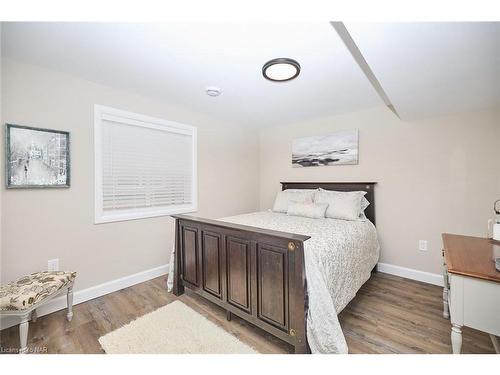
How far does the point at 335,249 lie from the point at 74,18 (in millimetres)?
2035

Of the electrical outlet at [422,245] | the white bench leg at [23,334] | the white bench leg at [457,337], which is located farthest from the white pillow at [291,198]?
the white bench leg at [23,334]

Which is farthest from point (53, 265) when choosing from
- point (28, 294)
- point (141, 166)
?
point (141, 166)

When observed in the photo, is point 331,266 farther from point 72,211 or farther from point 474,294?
point 72,211

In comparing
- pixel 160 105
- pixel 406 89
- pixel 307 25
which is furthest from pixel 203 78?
pixel 406 89

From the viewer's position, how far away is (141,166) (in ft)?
8.84

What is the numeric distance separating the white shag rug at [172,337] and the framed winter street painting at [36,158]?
143cm

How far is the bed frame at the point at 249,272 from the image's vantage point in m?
1.43

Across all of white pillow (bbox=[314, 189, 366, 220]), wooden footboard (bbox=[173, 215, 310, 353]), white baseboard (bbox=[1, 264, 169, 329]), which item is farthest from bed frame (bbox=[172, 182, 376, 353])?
white pillow (bbox=[314, 189, 366, 220])

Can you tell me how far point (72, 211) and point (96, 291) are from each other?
0.86m

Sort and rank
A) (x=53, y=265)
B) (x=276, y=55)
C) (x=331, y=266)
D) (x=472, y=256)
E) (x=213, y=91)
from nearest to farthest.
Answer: (x=472, y=256) < (x=331, y=266) < (x=276, y=55) < (x=53, y=265) < (x=213, y=91)

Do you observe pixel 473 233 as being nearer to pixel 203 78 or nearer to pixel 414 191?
pixel 414 191

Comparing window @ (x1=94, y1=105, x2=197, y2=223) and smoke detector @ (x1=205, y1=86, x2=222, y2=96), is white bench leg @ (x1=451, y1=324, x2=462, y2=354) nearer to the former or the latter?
smoke detector @ (x1=205, y1=86, x2=222, y2=96)

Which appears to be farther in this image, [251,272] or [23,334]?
[251,272]

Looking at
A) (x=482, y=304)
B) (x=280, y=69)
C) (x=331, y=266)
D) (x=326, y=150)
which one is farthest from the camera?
(x=326, y=150)
